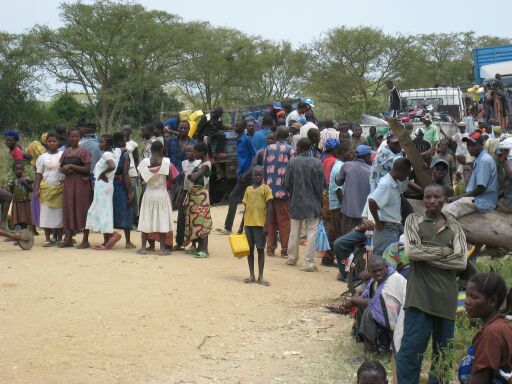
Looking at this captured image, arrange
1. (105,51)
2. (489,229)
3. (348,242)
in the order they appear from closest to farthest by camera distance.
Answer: (489,229), (348,242), (105,51)

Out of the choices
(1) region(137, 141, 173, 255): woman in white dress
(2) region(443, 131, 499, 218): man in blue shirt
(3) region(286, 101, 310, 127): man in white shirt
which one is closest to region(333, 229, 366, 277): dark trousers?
(2) region(443, 131, 499, 218): man in blue shirt

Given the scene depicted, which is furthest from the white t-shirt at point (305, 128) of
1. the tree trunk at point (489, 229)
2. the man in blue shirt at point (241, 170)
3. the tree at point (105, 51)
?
the tree at point (105, 51)

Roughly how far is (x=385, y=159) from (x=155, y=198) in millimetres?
2977

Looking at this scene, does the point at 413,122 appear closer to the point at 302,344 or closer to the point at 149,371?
the point at 302,344

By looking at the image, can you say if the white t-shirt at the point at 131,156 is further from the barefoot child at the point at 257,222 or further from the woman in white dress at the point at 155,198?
the barefoot child at the point at 257,222

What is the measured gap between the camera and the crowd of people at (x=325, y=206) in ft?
16.9

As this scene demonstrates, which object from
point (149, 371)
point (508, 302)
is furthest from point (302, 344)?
point (508, 302)

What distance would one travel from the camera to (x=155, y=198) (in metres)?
10.1

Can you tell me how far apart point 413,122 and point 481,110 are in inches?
110

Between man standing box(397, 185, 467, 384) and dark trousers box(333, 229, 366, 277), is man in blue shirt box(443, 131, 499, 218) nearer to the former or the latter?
dark trousers box(333, 229, 366, 277)

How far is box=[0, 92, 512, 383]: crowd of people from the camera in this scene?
5141 mm

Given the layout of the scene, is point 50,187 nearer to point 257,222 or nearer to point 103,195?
point 103,195

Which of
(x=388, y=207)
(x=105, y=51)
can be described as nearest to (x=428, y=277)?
(x=388, y=207)

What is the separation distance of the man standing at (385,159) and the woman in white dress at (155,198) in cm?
259
